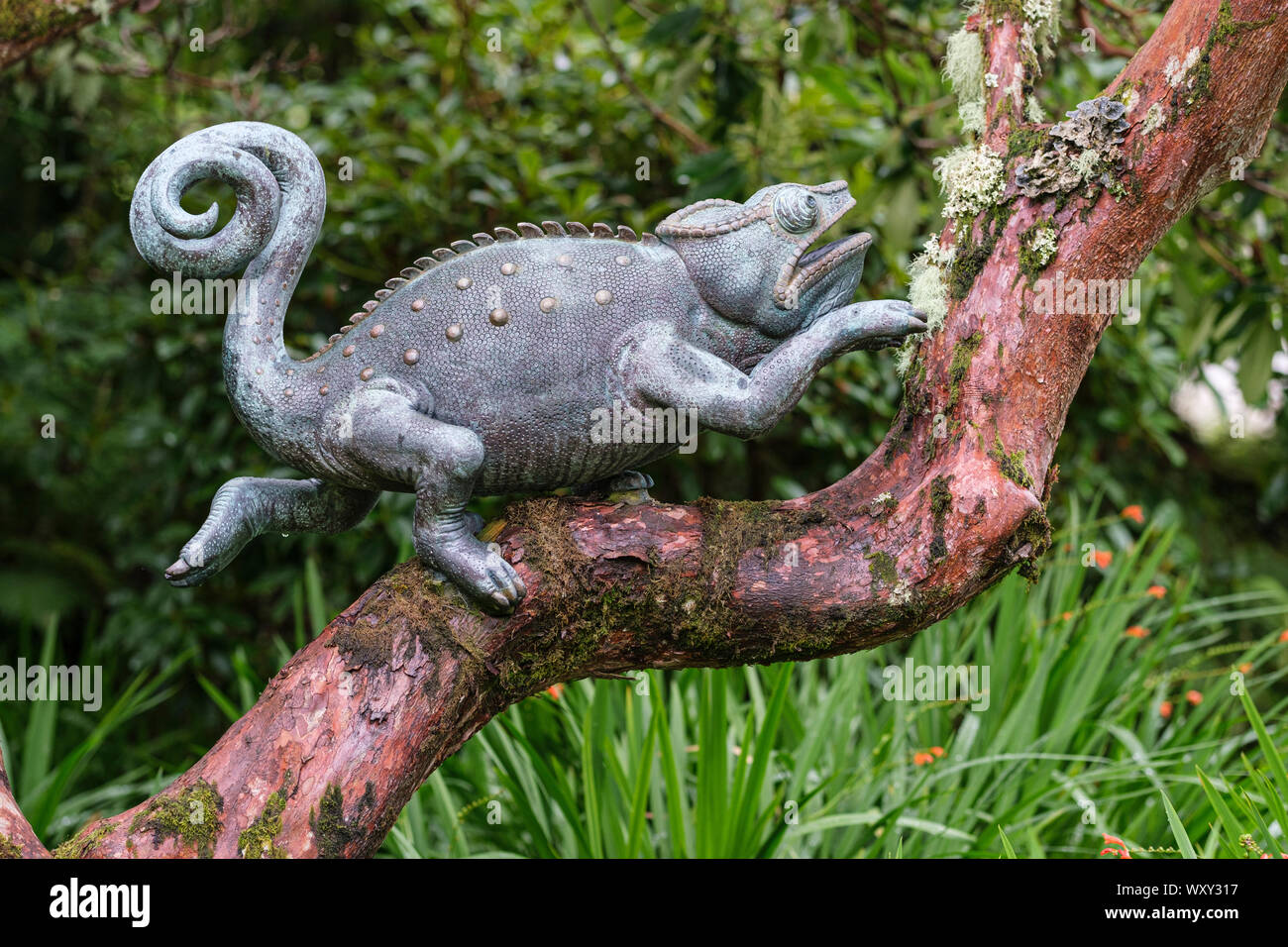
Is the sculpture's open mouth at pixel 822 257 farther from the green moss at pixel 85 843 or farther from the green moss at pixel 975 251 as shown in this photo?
the green moss at pixel 85 843

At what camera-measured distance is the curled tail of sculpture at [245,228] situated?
5.89 feet

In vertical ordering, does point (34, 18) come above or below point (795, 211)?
above

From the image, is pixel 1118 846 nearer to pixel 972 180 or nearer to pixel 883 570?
pixel 883 570

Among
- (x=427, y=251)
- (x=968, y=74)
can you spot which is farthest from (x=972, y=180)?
(x=427, y=251)

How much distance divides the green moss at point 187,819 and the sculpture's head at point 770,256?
1060 mm

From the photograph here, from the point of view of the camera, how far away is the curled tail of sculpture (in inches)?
70.7

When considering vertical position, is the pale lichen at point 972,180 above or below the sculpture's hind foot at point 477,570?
above

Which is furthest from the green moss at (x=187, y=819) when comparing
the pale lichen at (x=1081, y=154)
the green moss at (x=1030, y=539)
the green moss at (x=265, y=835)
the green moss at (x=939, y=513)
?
the pale lichen at (x=1081, y=154)

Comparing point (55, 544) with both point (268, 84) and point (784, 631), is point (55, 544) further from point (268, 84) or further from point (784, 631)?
point (784, 631)

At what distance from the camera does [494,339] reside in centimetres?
180

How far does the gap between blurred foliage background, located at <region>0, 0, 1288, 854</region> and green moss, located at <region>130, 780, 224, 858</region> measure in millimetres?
1277

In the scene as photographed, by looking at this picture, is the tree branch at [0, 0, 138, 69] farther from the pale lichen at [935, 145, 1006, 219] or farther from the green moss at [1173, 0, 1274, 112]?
the green moss at [1173, 0, 1274, 112]

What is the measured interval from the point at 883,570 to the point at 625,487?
1.44 feet

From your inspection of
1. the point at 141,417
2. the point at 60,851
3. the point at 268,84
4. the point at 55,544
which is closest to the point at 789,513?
the point at 60,851
